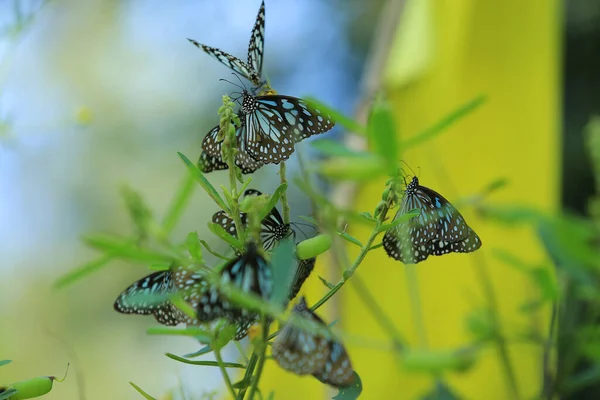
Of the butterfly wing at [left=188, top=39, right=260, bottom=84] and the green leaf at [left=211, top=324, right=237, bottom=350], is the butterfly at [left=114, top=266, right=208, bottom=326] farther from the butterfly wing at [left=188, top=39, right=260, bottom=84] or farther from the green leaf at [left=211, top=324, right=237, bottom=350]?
the butterfly wing at [left=188, top=39, right=260, bottom=84]

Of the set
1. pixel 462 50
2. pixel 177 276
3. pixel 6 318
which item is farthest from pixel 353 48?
pixel 177 276

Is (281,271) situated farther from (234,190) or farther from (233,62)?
(233,62)

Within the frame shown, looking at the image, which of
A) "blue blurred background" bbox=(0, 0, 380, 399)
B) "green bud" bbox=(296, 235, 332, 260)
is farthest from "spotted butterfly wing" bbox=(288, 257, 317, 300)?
"blue blurred background" bbox=(0, 0, 380, 399)

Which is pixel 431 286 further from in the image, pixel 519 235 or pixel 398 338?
pixel 398 338

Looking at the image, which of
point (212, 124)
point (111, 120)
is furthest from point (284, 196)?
point (111, 120)

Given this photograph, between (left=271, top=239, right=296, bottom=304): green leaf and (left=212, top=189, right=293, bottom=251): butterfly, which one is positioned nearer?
(left=271, top=239, right=296, bottom=304): green leaf
